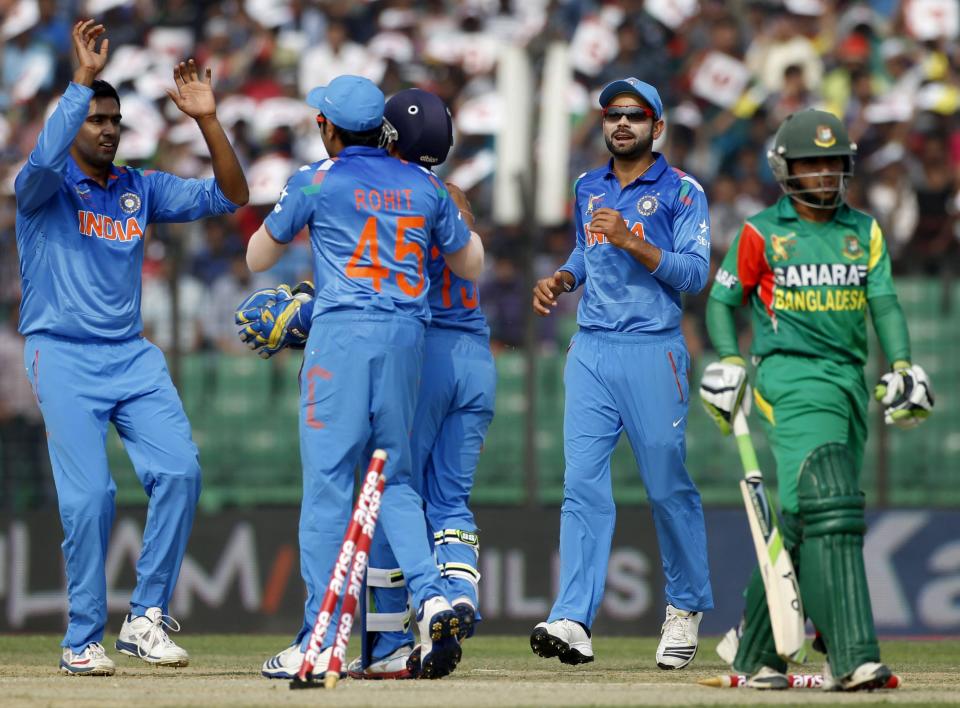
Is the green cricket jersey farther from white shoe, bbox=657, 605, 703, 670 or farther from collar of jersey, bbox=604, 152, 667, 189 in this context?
white shoe, bbox=657, 605, 703, 670

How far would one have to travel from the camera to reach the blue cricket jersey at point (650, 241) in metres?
8.62

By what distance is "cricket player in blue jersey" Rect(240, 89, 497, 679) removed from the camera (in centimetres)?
779

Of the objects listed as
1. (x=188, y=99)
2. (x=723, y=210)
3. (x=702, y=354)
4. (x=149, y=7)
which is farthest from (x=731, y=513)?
(x=149, y=7)

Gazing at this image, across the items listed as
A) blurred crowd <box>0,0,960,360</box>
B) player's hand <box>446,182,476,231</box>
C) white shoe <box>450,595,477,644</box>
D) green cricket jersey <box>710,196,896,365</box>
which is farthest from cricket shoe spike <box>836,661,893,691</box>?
blurred crowd <box>0,0,960,360</box>

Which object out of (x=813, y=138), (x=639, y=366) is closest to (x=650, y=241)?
(x=639, y=366)

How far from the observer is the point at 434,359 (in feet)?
26.9

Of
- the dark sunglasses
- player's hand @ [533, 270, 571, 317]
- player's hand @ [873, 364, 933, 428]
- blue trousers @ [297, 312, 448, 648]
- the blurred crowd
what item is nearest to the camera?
player's hand @ [873, 364, 933, 428]

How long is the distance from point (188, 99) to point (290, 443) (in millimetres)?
4938

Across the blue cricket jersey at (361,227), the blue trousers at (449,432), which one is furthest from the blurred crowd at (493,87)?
the blue cricket jersey at (361,227)

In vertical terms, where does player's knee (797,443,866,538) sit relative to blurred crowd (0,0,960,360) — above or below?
below

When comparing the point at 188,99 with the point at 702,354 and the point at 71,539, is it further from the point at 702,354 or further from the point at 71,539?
the point at 702,354

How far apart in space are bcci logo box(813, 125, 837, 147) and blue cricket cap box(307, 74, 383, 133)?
1799mm

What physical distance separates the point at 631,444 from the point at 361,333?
6.36ft

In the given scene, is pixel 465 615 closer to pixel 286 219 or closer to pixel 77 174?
pixel 286 219
